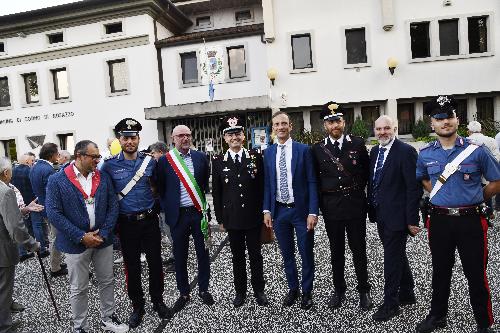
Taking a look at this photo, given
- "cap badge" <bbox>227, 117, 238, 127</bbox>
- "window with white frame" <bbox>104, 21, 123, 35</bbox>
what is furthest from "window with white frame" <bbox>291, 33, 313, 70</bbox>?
"cap badge" <bbox>227, 117, 238, 127</bbox>

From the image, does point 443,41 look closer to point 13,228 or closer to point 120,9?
point 120,9

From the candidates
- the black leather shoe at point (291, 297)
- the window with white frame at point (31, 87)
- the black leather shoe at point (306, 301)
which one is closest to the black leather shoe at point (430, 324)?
the black leather shoe at point (306, 301)

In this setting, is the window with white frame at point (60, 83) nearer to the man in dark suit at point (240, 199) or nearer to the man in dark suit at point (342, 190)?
Answer: the man in dark suit at point (240, 199)

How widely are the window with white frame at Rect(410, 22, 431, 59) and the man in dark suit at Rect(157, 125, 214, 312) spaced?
13.8 m

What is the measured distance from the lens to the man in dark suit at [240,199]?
4332mm

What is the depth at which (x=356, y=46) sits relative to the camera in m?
15.7

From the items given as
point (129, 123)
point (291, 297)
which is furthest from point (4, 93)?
point (291, 297)

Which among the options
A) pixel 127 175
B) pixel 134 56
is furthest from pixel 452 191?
pixel 134 56

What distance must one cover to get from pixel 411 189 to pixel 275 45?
13189 millimetres

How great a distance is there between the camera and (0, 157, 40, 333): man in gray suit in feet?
11.8

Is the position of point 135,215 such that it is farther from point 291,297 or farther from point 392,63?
point 392,63

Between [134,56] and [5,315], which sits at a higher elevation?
[134,56]

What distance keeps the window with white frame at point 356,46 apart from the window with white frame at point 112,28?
10.3 metres

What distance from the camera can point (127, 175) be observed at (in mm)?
4137
